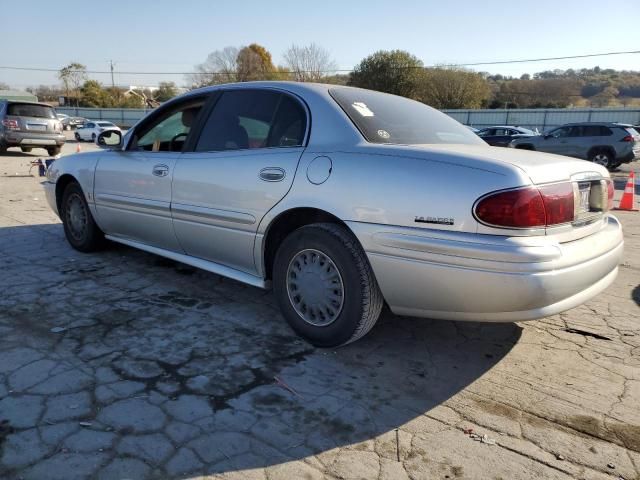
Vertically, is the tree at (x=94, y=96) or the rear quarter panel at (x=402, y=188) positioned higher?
the tree at (x=94, y=96)

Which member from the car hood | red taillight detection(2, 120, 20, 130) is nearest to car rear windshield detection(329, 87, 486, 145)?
the car hood

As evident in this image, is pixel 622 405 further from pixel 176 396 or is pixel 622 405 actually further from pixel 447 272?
pixel 176 396

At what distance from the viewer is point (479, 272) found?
2469 millimetres

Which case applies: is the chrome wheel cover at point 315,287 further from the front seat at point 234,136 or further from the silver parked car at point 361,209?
the front seat at point 234,136

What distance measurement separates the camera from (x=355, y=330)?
116 inches

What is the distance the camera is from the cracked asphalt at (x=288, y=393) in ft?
7.00

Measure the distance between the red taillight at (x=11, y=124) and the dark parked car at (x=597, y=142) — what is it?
52.9ft

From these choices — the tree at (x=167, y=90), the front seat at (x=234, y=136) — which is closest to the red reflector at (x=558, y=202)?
the front seat at (x=234, y=136)

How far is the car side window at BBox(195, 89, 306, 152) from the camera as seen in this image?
3324 millimetres

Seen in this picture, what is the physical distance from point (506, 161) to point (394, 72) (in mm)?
44305

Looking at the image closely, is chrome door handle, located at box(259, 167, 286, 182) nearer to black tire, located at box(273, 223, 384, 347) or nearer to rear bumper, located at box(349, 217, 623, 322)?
black tire, located at box(273, 223, 384, 347)

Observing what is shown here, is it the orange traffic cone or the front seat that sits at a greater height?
the front seat

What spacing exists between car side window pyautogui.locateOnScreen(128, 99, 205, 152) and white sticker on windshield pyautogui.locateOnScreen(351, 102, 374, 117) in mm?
1356

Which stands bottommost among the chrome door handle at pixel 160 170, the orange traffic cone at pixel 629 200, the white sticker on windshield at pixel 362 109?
the orange traffic cone at pixel 629 200
